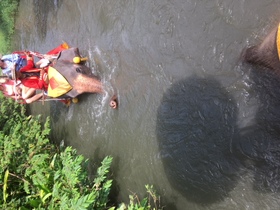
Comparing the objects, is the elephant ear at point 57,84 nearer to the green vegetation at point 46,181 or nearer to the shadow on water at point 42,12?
the green vegetation at point 46,181

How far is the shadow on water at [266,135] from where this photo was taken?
3764 millimetres

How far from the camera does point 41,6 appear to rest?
7867 mm

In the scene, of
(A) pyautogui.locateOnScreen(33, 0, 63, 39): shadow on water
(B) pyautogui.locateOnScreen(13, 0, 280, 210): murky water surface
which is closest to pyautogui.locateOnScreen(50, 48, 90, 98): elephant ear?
(B) pyautogui.locateOnScreen(13, 0, 280, 210): murky water surface

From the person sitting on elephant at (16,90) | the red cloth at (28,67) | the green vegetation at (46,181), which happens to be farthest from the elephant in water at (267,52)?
the person sitting on elephant at (16,90)

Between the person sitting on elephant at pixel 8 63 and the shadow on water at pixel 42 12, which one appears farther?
the shadow on water at pixel 42 12

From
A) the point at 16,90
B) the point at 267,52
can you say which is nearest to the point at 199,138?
the point at 267,52

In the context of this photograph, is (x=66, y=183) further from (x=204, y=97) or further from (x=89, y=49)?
(x=89, y=49)

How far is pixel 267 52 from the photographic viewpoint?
11.7 feet

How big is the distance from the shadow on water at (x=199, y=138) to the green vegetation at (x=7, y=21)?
250 inches

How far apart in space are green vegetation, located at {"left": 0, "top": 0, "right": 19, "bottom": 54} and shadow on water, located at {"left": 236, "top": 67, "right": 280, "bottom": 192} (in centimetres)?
759

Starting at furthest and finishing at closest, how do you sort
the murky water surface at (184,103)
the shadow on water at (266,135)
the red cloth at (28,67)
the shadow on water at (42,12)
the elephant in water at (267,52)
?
the shadow on water at (42,12) → the red cloth at (28,67) → the murky water surface at (184,103) → the shadow on water at (266,135) → the elephant in water at (267,52)

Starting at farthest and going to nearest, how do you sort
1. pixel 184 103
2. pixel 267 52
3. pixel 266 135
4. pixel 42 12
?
pixel 42 12 → pixel 184 103 → pixel 266 135 → pixel 267 52

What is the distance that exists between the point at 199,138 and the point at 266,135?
3.23 feet

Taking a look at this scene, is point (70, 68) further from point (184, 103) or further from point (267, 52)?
point (267, 52)
